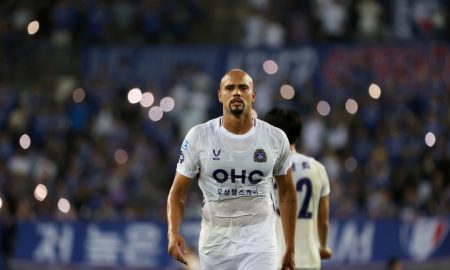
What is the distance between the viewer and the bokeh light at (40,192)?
2241cm

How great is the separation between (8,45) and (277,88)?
6.24 meters

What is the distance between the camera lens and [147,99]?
81.0 feet

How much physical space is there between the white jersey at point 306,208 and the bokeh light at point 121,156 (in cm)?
1153

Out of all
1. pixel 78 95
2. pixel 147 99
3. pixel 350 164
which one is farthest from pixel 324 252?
pixel 78 95

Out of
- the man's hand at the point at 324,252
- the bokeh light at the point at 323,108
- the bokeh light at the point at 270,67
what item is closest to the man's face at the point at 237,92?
the man's hand at the point at 324,252

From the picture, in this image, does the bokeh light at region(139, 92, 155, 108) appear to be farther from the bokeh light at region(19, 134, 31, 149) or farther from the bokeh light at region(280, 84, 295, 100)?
the bokeh light at region(280, 84, 295, 100)

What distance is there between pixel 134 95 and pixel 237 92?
15.4m

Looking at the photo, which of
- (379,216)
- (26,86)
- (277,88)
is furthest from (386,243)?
(26,86)

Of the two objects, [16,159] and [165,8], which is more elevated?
[165,8]

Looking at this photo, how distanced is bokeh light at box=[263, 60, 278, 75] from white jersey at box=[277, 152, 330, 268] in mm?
12521

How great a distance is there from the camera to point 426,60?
23.0 m

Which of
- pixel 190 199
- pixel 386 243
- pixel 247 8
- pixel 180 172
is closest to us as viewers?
pixel 180 172

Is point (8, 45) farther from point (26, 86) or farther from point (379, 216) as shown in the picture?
point (379, 216)

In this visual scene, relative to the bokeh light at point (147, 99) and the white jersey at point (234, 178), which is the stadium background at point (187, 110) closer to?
the bokeh light at point (147, 99)
